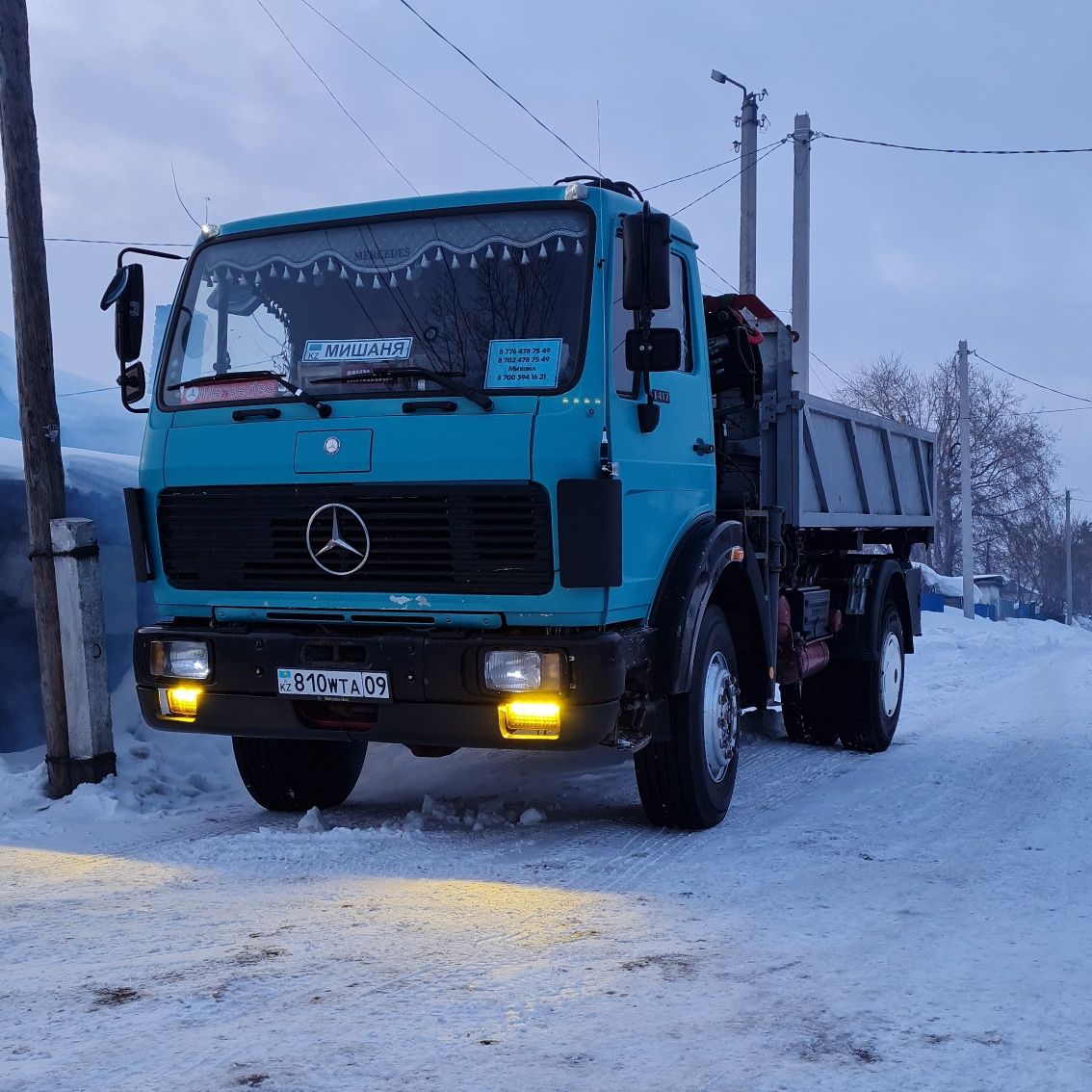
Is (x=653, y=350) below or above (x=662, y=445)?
above

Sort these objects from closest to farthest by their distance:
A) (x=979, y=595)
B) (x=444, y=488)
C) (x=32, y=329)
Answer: (x=444, y=488) < (x=32, y=329) < (x=979, y=595)

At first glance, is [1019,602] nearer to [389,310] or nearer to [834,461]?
[834,461]

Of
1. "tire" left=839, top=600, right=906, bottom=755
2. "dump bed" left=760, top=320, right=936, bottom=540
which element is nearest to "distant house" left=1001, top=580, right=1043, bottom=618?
"dump bed" left=760, top=320, right=936, bottom=540

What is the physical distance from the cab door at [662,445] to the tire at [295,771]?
2.05m

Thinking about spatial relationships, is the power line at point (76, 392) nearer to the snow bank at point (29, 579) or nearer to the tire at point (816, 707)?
the snow bank at point (29, 579)

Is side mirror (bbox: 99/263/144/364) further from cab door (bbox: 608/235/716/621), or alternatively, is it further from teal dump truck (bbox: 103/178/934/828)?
cab door (bbox: 608/235/716/621)

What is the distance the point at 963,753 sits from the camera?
8.93 meters

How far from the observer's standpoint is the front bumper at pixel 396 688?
5137 mm

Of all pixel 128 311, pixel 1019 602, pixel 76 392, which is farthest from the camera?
pixel 1019 602

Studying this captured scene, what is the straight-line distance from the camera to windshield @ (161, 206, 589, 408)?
5309 millimetres

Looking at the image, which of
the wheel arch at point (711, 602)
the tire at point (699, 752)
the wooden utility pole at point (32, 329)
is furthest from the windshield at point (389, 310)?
the wooden utility pole at point (32, 329)

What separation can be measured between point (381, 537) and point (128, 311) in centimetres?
188

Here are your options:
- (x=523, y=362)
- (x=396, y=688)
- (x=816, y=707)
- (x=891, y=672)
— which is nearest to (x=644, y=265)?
(x=523, y=362)

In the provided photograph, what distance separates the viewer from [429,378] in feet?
17.3
